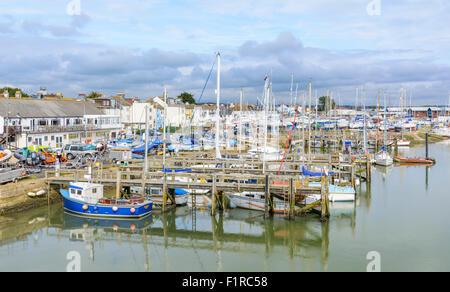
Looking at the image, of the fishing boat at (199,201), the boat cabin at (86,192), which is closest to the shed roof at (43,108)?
the boat cabin at (86,192)

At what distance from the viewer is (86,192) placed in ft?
103

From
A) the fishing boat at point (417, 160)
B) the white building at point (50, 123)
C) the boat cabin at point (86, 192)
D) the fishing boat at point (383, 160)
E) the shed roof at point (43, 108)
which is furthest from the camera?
the fishing boat at point (417, 160)

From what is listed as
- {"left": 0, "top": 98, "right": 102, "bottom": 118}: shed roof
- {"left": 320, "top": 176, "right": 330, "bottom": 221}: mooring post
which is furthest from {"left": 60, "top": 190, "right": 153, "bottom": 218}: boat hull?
{"left": 0, "top": 98, "right": 102, "bottom": 118}: shed roof

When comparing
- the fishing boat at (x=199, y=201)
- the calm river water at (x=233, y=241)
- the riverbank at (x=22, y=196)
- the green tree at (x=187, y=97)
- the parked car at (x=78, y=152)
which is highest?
the green tree at (x=187, y=97)

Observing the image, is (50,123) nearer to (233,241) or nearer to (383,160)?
(233,241)

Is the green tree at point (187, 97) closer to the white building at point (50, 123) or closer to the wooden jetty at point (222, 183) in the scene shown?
the white building at point (50, 123)

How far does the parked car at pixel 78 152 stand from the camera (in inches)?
1941

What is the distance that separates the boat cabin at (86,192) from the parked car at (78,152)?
707 inches

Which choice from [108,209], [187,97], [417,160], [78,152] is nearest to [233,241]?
[108,209]

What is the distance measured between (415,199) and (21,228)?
3297 centimetres

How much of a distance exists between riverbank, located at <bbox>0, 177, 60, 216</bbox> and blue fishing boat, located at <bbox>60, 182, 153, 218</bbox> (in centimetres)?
317

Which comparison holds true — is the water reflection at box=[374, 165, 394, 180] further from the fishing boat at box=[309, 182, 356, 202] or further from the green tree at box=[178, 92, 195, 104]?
the green tree at box=[178, 92, 195, 104]
